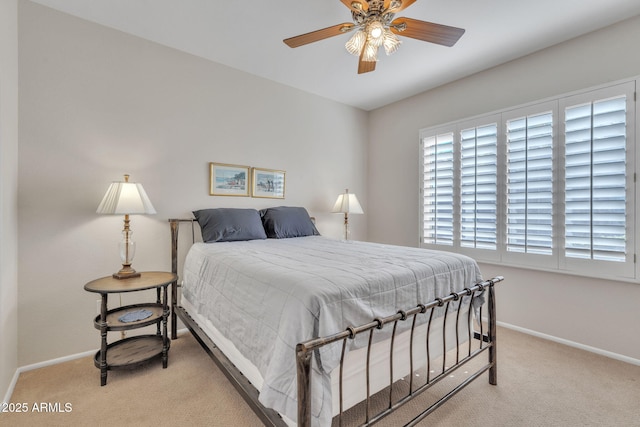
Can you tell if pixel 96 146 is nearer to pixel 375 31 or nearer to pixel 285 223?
pixel 285 223

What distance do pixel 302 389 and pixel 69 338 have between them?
2.34m

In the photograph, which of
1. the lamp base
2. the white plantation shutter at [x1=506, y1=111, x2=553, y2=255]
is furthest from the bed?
the white plantation shutter at [x1=506, y1=111, x2=553, y2=255]

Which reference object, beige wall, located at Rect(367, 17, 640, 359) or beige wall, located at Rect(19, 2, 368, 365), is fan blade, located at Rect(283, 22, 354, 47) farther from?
beige wall, located at Rect(367, 17, 640, 359)

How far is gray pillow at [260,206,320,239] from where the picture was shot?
10.1 feet

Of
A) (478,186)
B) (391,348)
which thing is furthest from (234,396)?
(478,186)

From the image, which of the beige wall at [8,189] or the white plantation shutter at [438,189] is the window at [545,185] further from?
the beige wall at [8,189]

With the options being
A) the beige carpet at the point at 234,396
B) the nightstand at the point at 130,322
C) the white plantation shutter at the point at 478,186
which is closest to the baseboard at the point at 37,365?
the beige carpet at the point at 234,396

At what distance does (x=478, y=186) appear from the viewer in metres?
3.17

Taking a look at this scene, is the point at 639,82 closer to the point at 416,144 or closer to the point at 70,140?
the point at 416,144

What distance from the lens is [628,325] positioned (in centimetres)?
233

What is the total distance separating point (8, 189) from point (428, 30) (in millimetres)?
2903

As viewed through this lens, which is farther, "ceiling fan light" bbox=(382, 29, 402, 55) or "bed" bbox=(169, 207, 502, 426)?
"ceiling fan light" bbox=(382, 29, 402, 55)

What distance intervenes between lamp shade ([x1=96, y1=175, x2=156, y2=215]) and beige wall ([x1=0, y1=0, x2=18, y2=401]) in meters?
0.50

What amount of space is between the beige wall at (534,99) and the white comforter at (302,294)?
4.47ft
